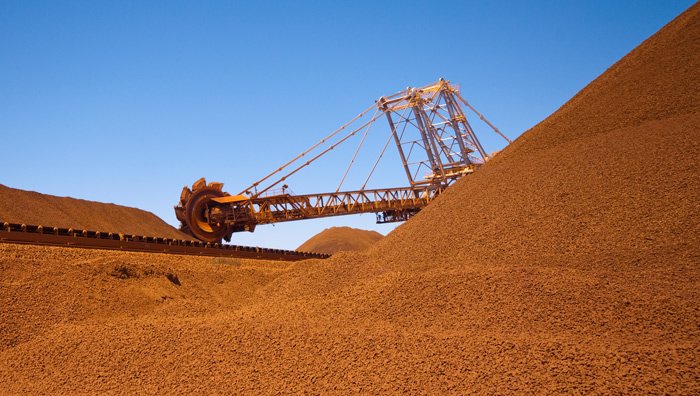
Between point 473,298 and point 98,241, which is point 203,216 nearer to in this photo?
point 98,241

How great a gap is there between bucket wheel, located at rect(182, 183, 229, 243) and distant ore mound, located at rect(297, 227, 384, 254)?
104ft

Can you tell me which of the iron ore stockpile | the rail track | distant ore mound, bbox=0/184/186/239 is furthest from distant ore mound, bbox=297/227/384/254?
the iron ore stockpile

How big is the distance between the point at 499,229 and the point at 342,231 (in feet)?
189

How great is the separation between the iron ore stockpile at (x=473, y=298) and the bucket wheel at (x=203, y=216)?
1301cm

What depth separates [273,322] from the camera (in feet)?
33.4

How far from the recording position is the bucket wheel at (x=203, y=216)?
98.5ft

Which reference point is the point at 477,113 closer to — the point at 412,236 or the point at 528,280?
the point at 412,236

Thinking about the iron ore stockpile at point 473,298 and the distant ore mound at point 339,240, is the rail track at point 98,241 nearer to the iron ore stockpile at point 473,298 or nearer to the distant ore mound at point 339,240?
the iron ore stockpile at point 473,298

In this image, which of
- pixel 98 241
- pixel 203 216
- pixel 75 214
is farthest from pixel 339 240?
pixel 98 241

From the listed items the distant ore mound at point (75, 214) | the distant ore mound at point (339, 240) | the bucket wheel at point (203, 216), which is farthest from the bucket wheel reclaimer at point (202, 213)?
the distant ore mound at point (339, 240)

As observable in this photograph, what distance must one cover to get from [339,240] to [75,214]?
35.0 meters

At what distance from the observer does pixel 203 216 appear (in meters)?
30.6

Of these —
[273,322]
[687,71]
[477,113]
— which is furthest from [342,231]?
[273,322]

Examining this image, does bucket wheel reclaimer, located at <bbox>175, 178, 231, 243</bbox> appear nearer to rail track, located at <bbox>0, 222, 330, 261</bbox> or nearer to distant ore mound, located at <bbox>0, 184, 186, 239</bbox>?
distant ore mound, located at <bbox>0, 184, 186, 239</bbox>
